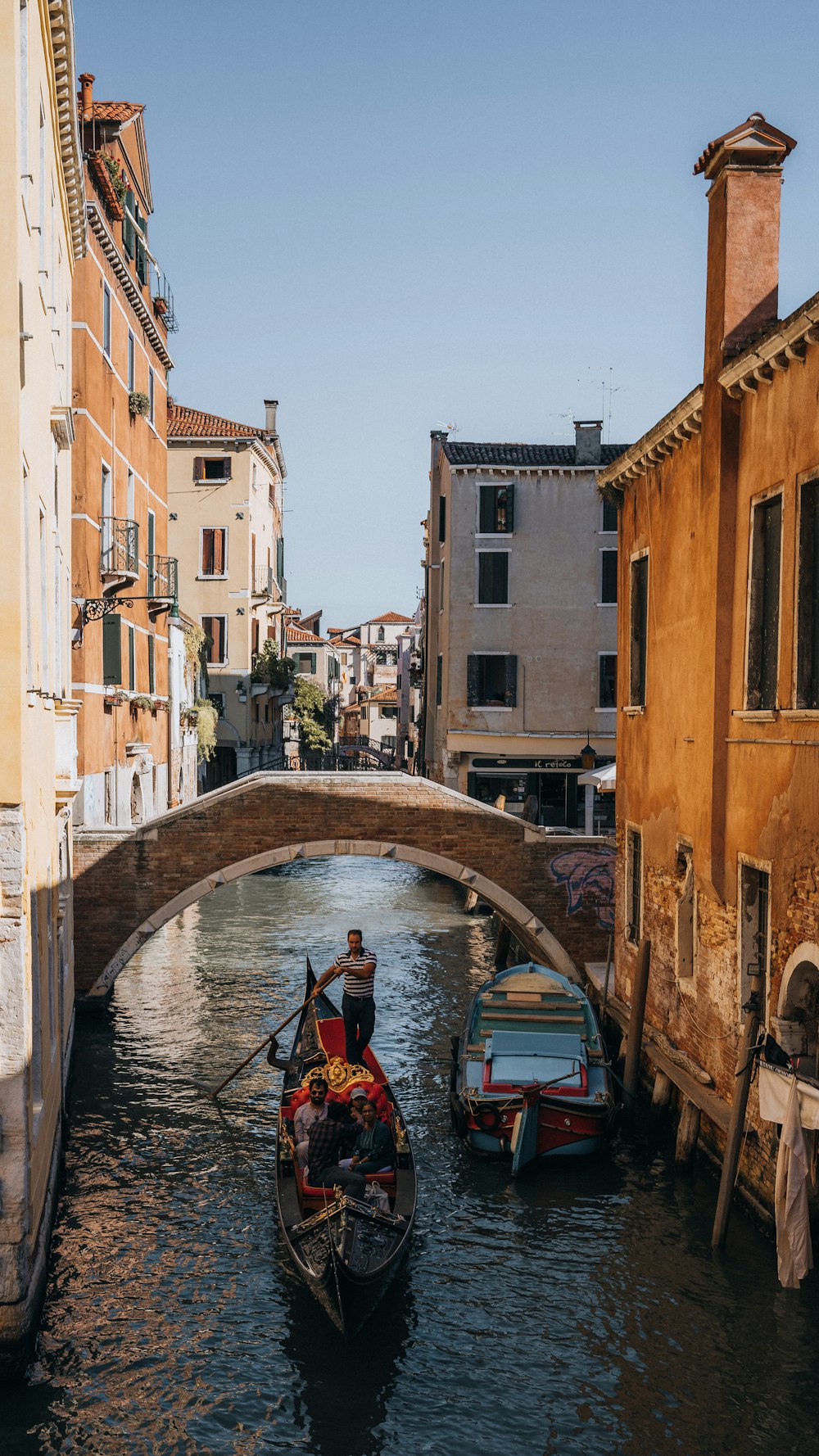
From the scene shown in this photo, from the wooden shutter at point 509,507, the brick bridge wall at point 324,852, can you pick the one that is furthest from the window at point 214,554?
the brick bridge wall at point 324,852

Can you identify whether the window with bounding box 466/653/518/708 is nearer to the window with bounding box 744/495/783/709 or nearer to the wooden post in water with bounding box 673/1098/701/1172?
the wooden post in water with bounding box 673/1098/701/1172

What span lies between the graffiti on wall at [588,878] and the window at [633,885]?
72.6 inches

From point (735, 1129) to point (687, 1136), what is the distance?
1817 mm

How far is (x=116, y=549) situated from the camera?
18000 millimetres

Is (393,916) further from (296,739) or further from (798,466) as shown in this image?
(296,739)

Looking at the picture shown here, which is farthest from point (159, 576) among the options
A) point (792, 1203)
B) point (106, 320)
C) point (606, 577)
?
point (792, 1203)

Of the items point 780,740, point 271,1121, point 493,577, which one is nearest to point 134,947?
point 271,1121

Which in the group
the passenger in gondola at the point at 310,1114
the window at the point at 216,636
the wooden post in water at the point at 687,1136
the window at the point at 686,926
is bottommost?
the wooden post in water at the point at 687,1136

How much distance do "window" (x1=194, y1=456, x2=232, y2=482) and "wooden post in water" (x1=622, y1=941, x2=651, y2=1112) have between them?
23.7 m

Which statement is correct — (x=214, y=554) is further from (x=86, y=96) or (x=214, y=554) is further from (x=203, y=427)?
(x=86, y=96)

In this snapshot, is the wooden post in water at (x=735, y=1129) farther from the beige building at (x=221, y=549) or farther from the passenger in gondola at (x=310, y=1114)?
the beige building at (x=221, y=549)

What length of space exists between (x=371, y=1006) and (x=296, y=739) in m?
33.6

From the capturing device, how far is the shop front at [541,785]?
25734 mm

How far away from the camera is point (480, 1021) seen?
1260 centimetres
